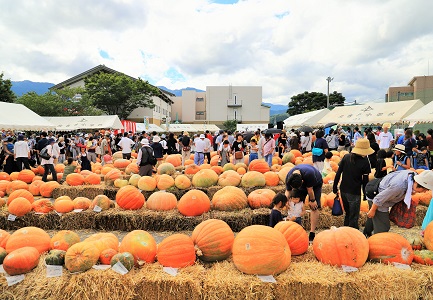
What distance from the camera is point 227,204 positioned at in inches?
229

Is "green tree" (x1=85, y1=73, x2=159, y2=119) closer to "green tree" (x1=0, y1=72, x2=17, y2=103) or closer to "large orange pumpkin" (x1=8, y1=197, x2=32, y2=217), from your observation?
"green tree" (x1=0, y1=72, x2=17, y2=103)

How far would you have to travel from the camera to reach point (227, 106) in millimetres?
80938

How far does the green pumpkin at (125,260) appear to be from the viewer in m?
2.98

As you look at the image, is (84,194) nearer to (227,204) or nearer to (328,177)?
(227,204)

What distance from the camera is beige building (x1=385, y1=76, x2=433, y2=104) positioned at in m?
35.1

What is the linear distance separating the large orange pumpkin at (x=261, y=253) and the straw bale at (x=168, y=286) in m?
0.44

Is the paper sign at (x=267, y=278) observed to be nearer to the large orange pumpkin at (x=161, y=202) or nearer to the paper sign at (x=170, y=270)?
the paper sign at (x=170, y=270)

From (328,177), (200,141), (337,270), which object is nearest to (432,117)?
(328,177)

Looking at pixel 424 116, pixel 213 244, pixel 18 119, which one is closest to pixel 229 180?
pixel 213 244

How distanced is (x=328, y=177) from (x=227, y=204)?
11.7 ft

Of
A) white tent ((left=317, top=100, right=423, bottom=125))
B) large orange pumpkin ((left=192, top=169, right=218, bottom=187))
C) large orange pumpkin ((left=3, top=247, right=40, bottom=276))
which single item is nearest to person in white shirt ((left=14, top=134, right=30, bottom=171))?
large orange pumpkin ((left=192, top=169, right=218, bottom=187))

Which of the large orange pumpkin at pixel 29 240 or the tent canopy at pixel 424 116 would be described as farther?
the tent canopy at pixel 424 116

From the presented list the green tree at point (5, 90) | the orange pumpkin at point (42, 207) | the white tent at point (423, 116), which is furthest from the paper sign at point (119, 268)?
the green tree at point (5, 90)

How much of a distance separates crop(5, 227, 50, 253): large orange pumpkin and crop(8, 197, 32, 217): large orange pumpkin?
2.51 meters
